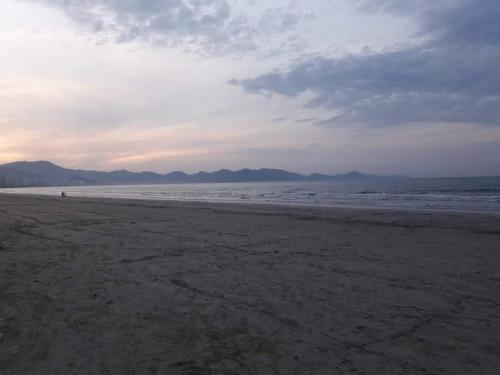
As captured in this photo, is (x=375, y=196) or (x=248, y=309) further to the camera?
(x=375, y=196)

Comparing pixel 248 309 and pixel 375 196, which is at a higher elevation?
pixel 375 196

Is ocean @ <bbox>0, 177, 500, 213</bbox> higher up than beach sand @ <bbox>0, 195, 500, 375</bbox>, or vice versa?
ocean @ <bbox>0, 177, 500, 213</bbox>

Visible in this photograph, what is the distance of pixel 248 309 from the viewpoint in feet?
15.8

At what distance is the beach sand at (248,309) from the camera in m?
3.47

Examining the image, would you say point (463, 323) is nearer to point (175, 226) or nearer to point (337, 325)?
point (337, 325)

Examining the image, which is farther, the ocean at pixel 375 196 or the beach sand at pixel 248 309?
the ocean at pixel 375 196

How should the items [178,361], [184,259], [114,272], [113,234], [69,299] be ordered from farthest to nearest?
[113,234] → [184,259] → [114,272] → [69,299] → [178,361]

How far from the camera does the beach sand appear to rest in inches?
136

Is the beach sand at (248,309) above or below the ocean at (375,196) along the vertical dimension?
below

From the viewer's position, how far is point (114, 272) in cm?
674

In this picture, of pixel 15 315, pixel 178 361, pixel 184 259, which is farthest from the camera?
pixel 184 259

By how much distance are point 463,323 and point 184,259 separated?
514 centimetres

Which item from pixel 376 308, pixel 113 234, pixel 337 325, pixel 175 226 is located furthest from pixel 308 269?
pixel 175 226

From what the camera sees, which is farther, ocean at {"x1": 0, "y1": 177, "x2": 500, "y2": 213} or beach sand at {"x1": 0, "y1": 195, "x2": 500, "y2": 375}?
ocean at {"x1": 0, "y1": 177, "x2": 500, "y2": 213}
